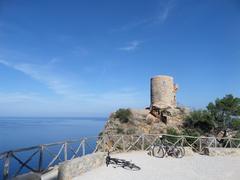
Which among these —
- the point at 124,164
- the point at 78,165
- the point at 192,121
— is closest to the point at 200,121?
the point at 192,121

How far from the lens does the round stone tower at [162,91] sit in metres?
A: 30.7

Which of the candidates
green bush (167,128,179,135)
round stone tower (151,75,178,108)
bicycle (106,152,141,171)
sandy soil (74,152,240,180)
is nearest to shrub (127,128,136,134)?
green bush (167,128,179,135)

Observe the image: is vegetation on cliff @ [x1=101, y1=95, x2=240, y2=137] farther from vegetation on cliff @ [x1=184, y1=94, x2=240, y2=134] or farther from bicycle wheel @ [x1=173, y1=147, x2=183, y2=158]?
bicycle wheel @ [x1=173, y1=147, x2=183, y2=158]

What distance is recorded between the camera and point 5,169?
23.1 feet

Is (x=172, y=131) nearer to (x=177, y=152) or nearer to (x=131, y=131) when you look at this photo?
(x=131, y=131)

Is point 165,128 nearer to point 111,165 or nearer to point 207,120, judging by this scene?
point 207,120

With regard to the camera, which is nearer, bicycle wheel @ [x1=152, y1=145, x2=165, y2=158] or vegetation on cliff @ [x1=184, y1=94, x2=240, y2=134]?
bicycle wheel @ [x1=152, y1=145, x2=165, y2=158]

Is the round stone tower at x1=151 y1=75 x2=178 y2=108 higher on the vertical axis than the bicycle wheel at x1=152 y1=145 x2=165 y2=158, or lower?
higher

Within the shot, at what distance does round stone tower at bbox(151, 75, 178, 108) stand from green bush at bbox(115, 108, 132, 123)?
10.9ft

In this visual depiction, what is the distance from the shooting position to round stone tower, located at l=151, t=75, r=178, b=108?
30.7 metres

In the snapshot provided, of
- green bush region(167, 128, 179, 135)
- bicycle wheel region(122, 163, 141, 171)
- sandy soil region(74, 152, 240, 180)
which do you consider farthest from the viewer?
green bush region(167, 128, 179, 135)

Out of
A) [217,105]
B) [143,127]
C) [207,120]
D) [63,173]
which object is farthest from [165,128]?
[63,173]

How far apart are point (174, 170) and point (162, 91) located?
22089mm

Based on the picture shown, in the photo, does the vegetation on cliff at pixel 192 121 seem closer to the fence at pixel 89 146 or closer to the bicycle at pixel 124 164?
the fence at pixel 89 146
